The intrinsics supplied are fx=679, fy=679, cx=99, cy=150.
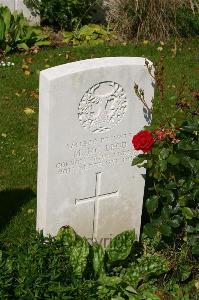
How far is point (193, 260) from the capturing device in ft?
15.9

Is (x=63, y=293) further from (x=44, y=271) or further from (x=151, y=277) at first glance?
(x=151, y=277)

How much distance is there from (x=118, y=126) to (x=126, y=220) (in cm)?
81

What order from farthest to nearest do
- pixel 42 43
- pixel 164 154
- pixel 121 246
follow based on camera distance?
pixel 42 43 < pixel 121 246 < pixel 164 154

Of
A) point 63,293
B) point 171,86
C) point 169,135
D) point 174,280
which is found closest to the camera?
point 63,293

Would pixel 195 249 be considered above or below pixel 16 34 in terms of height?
below

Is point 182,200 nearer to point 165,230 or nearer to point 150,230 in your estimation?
point 165,230

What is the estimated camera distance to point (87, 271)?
4.51m

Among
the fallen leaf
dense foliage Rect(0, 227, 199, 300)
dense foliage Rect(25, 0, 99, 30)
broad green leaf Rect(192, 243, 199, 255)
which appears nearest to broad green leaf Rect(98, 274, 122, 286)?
dense foliage Rect(0, 227, 199, 300)

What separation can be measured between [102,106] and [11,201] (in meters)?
1.50

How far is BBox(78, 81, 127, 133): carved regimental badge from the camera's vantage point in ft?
14.4

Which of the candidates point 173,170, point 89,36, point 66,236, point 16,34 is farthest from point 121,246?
point 89,36

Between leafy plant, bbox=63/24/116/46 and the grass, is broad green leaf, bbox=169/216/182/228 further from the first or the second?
leafy plant, bbox=63/24/116/46

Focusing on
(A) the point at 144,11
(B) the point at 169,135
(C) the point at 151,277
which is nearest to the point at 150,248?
(C) the point at 151,277

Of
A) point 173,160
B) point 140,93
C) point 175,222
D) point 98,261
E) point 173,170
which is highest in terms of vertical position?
point 140,93
